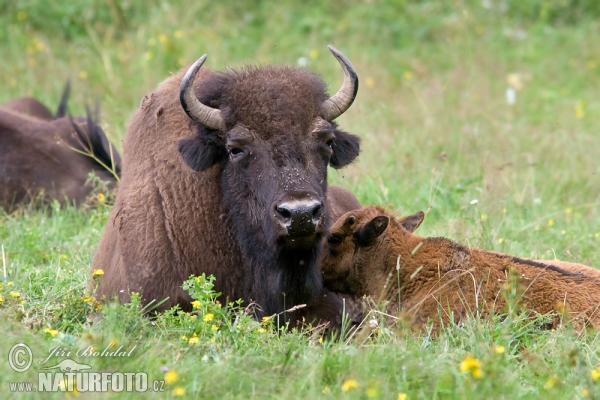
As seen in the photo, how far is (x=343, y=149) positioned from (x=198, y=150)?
113 cm

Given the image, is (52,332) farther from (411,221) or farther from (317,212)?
(411,221)

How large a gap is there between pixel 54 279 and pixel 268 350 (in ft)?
7.55

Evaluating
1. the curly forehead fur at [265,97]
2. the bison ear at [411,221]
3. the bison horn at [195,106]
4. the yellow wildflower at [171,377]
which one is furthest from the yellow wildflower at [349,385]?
the bison ear at [411,221]

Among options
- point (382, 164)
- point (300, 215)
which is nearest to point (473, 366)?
point (300, 215)

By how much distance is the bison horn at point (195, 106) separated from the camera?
5.48 m

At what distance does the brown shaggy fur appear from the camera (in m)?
9.23

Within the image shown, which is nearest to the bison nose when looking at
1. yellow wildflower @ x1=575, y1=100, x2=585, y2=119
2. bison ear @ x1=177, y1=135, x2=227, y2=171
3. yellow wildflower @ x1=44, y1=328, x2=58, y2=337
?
bison ear @ x1=177, y1=135, x2=227, y2=171

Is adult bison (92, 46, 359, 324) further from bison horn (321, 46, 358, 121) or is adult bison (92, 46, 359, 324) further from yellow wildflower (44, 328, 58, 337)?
yellow wildflower (44, 328, 58, 337)

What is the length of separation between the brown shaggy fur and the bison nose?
14.4 ft

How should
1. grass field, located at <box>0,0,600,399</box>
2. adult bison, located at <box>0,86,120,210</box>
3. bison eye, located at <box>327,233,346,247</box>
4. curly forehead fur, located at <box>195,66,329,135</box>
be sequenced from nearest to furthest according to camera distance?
grass field, located at <box>0,0,600,399</box> → curly forehead fur, located at <box>195,66,329,135</box> → bison eye, located at <box>327,233,346,247</box> → adult bison, located at <box>0,86,120,210</box>

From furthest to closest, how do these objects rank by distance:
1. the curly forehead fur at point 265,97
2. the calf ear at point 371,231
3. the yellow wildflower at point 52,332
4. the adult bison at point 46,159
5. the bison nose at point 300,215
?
1. the adult bison at point 46,159
2. the calf ear at point 371,231
3. the curly forehead fur at point 265,97
4. the bison nose at point 300,215
5. the yellow wildflower at point 52,332

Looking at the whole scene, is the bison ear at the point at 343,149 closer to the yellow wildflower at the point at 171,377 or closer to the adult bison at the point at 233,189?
the adult bison at the point at 233,189

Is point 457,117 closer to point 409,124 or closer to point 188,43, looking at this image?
point 409,124

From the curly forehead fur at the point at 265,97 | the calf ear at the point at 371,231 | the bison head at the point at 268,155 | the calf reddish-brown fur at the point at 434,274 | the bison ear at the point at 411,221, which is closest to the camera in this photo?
the bison head at the point at 268,155
